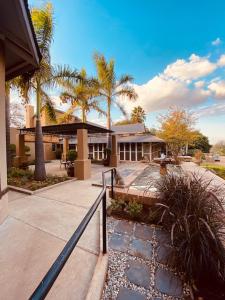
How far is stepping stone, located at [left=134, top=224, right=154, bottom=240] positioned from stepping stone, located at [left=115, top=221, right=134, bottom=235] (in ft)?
0.47

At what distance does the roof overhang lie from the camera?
2943 millimetres

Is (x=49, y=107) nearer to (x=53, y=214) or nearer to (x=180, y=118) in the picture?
(x=53, y=214)

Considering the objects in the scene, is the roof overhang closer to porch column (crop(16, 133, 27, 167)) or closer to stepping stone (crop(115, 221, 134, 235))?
stepping stone (crop(115, 221, 134, 235))

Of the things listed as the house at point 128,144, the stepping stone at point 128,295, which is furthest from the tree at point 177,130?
the stepping stone at point 128,295

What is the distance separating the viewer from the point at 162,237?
3668mm

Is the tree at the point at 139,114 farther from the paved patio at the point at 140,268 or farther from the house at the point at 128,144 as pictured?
Answer: the paved patio at the point at 140,268

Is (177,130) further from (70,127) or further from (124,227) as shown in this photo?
(124,227)

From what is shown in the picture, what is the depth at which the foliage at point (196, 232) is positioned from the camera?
2.59 metres

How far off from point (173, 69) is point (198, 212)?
1642 centimetres

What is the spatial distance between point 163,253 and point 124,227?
118cm

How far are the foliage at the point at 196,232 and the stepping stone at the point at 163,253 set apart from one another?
0.11 m

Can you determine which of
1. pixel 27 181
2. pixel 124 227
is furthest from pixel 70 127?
pixel 124 227

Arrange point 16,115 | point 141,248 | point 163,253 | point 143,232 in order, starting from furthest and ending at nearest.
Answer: point 16,115 < point 143,232 < point 141,248 < point 163,253

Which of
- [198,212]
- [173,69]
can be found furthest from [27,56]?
[173,69]
